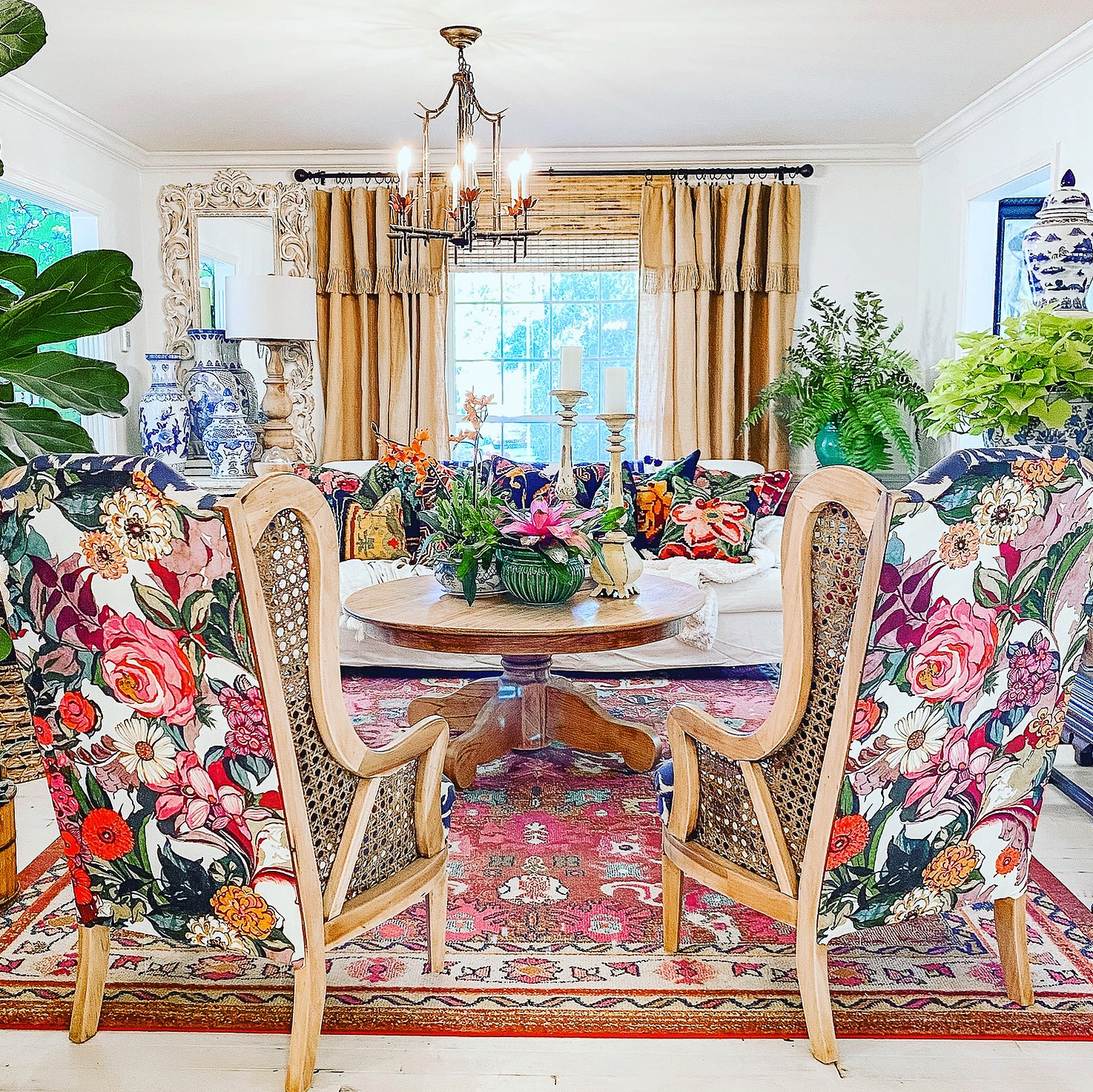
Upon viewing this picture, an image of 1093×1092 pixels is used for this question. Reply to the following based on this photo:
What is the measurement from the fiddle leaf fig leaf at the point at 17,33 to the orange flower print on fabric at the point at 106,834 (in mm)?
1282

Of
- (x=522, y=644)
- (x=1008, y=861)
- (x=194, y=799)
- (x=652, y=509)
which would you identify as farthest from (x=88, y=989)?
(x=652, y=509)

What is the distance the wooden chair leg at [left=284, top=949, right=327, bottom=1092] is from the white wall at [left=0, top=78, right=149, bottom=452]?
3904mm

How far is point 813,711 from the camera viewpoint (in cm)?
172

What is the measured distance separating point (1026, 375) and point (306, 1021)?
2399mm

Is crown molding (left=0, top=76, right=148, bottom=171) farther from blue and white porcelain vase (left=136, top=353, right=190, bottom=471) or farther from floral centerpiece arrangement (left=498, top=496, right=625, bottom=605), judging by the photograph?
floral centerpiece arrangement (left=498, top=496, right=625, bottom=605)

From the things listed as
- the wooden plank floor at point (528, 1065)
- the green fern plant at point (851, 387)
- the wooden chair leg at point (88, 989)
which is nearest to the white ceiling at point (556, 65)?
the green fern plant at point (851, 387)

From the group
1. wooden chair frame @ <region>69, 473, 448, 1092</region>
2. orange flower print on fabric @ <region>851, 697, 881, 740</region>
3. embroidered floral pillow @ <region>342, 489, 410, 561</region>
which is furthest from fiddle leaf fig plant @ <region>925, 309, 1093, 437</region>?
embroidered floral pillow @ <region>342, 489, 410, 561</region>

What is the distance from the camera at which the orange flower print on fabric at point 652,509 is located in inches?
181

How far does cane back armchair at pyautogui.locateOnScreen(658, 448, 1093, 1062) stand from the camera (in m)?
1.53

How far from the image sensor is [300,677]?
A: 161cm

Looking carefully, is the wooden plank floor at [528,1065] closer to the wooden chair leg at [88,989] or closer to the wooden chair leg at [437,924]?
the wooden chair leg at [88,989]

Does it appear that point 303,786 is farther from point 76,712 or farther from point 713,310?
point 713,310

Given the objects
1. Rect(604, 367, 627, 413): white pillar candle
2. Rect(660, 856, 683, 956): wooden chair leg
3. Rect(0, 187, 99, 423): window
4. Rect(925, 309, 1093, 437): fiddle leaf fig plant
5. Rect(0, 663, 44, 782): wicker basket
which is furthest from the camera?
Rect(0, 187, 99, 423): window

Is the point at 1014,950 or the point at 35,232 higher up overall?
the point at 35,232
